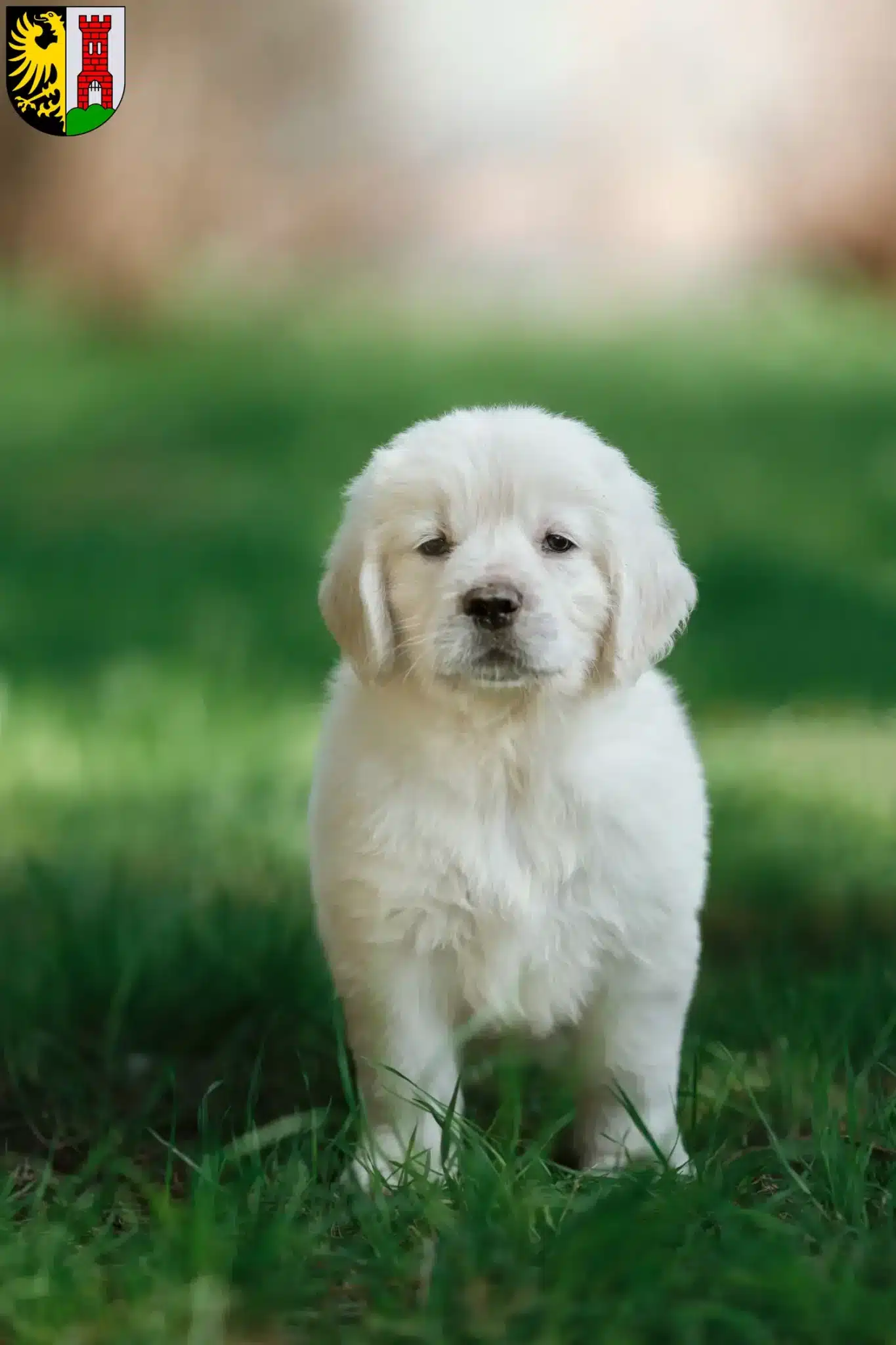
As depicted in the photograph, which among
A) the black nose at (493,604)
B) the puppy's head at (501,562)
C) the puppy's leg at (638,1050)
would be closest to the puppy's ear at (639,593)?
the puppy's head at (501,562)

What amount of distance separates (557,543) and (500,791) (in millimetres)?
440

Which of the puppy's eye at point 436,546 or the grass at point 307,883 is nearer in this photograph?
the grass at point 307,883

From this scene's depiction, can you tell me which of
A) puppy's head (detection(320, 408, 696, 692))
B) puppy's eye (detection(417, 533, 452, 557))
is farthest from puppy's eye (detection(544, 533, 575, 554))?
puppy's eye (detection(417, 533, 452, 557))

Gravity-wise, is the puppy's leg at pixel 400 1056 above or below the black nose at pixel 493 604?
below

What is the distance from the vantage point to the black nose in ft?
9.04

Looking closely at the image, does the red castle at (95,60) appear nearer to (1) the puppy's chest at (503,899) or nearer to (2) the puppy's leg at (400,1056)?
(1) the puppy's chest at (503,899)

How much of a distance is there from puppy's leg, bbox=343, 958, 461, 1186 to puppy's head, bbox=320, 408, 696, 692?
543 mm

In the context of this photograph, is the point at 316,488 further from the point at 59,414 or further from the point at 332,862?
Answer: the point at 332,862

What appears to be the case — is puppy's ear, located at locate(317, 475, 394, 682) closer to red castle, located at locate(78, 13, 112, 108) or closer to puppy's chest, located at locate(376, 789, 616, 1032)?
puppy's chest, located at locate(376, 789, 616, 1032)

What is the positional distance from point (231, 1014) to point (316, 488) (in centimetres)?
585

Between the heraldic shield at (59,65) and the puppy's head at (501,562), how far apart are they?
269 centimetres

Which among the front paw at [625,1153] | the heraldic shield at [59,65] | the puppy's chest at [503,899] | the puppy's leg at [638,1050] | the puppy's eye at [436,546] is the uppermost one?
the heraldic shield at [59,65]

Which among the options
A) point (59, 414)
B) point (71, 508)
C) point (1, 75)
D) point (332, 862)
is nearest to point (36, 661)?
point (71, 508)

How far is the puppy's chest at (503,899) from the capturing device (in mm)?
2916
